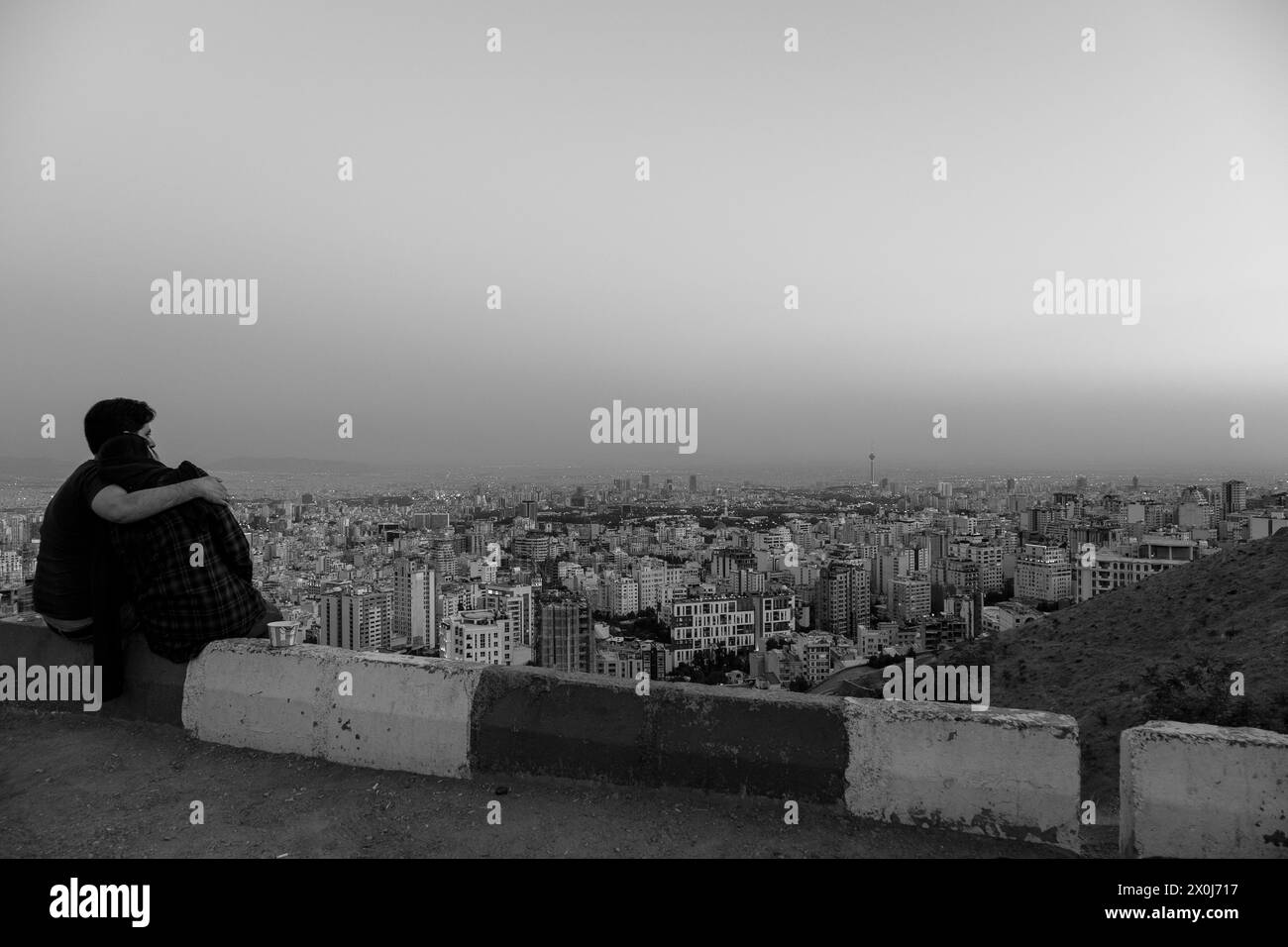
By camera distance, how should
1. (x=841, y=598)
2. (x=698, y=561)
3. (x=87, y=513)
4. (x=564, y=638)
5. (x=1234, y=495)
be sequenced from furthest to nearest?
(x=1234, y=495)
(x=841, y=598)
(x=698, y=561)
(x=564, y=638)
(x=87, y=513)

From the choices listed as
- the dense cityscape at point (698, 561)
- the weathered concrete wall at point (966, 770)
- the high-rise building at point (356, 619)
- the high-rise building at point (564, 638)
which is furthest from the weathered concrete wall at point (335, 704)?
the high-rise building at point (564, 638)

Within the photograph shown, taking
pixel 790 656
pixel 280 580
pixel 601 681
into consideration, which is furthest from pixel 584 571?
pixel 601 681

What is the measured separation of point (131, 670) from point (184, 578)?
816 millimetres

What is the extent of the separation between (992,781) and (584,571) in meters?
19.5

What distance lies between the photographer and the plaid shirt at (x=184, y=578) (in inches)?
147

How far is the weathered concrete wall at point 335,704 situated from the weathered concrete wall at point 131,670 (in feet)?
0.62

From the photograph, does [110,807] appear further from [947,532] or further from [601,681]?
[947,532]

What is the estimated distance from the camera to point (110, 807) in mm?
3146

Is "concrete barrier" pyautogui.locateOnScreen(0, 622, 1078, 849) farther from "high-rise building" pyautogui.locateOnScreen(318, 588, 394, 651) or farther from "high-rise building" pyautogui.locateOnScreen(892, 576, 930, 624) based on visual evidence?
"high-rise building" pyautogui.locateOnScreen(892, 576, 930, 624)

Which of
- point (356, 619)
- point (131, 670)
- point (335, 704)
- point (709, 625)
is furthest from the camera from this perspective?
point (709, 625)

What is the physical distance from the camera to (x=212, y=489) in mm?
3783

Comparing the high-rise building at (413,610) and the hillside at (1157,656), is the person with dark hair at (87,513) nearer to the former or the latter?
the high-rise building at (413,610)

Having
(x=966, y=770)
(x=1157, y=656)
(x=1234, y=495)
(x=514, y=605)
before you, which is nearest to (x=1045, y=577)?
(x=1234, y=495)

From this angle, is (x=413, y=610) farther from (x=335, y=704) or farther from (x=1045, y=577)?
(x=1045, y=577)
